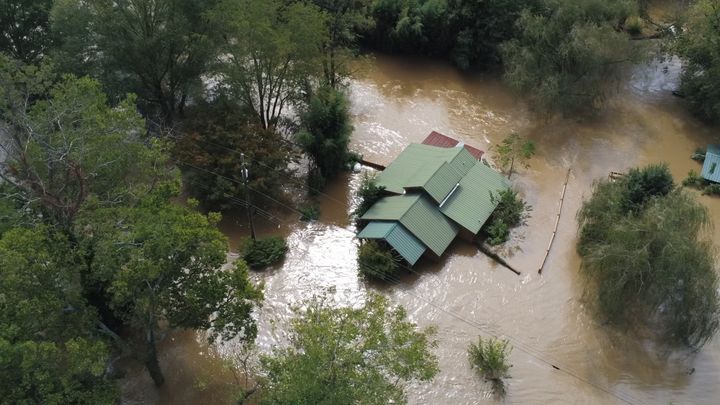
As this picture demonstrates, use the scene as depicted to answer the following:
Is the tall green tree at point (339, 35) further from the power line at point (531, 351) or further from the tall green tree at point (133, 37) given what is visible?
the power line at point (531, 351)

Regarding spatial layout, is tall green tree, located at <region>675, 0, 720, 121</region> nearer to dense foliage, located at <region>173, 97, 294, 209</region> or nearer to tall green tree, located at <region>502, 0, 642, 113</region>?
tall green tree, located at <region>502, 0, 642, 113</region>

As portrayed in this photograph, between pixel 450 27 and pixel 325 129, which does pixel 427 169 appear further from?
pixel 450 27

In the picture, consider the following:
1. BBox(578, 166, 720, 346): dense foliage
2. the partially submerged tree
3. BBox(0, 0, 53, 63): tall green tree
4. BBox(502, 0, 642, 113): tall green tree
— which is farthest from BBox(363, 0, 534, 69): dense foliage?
BBox(0, 0, 53, 63): tall green tree

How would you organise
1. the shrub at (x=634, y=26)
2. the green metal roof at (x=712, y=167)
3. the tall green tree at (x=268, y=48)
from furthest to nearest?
the shrub at (x=634, y=26) < the green metal roof at (x=712, y=167) < the tall green tree at (x=268, y=48)

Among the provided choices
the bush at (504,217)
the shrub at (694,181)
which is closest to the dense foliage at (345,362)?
the bush at (504,217)

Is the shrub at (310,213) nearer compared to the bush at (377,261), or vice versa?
the bush at (377,261)

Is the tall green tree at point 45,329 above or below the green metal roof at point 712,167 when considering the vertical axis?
above
